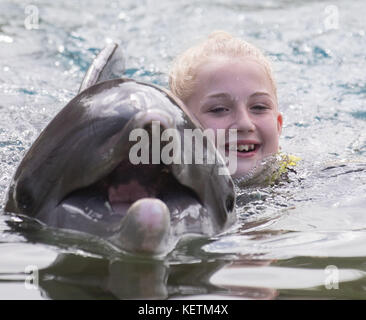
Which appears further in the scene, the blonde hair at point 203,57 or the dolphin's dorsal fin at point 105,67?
the blonde hair at point 203,57

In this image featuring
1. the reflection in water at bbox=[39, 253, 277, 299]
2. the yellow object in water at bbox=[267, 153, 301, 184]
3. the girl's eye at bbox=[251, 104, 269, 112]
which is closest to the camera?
the reflection in water at bbox=[39, 253, 277, 299]

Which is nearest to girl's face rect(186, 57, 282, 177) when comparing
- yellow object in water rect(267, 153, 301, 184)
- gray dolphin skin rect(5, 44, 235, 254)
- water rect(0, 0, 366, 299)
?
yellow object in water rect(267, 153, 301, 184)

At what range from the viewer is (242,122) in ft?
15.8

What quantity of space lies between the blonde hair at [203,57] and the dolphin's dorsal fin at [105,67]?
18.0 inches

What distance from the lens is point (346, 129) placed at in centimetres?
743

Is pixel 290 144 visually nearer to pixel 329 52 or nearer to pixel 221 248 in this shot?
pixel 329 52

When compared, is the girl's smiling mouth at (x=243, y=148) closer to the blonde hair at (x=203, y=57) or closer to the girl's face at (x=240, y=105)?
the girl's face at (x=240, y=105)

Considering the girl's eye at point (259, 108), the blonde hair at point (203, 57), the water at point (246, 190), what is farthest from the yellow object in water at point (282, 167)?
the blonde hair at point (203, 57)

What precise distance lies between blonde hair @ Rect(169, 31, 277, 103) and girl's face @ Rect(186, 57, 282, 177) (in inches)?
2.9

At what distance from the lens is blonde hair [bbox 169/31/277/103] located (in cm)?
521

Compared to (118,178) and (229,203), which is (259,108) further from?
(118,178)

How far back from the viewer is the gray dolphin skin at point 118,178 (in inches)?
106

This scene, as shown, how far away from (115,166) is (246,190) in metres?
1.89

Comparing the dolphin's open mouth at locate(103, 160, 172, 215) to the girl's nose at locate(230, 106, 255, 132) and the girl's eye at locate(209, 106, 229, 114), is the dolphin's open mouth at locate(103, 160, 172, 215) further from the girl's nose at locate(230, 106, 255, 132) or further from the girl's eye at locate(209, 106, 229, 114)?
the girl's eye at locate(209, 106, 229, 114)
